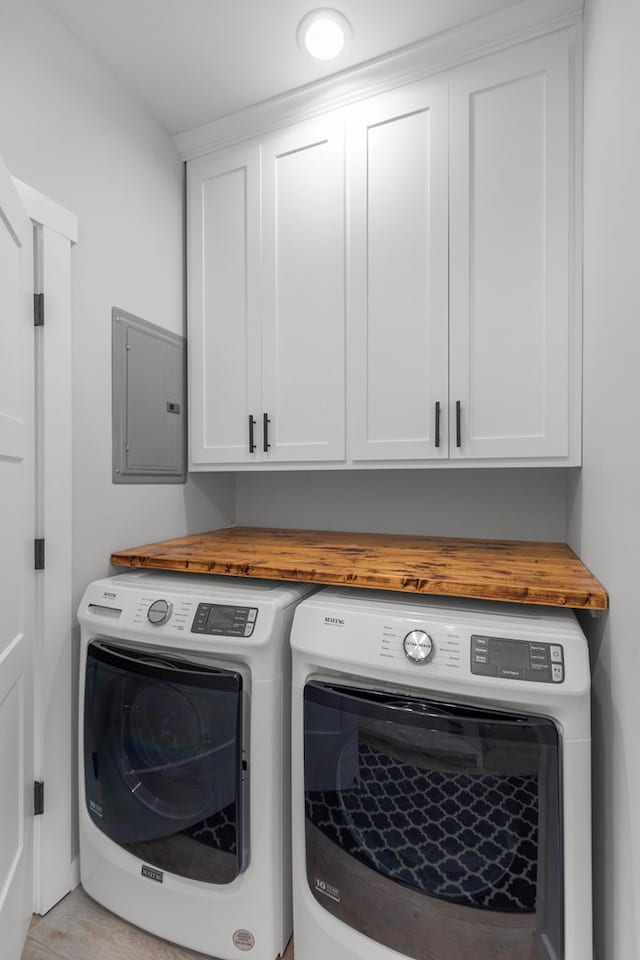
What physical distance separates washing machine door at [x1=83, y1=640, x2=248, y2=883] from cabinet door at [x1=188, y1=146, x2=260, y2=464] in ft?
3.02

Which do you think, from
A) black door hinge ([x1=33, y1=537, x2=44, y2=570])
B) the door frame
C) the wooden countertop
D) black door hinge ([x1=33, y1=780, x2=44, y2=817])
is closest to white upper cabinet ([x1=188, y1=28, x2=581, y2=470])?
the wooden countertop

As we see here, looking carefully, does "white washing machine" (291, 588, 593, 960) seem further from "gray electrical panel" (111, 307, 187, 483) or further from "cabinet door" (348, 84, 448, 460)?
"gray electrical panel" (111, 307, 187, 483)

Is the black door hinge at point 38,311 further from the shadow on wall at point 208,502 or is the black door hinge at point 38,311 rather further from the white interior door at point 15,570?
the shadow on wall at point 208,502

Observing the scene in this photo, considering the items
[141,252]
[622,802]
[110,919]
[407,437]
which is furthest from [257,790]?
[141,252]

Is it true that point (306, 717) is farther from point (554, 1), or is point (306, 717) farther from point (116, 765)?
point (554, 1)

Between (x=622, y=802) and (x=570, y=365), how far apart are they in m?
1.15

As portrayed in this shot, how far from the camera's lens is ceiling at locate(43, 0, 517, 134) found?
1.46 m

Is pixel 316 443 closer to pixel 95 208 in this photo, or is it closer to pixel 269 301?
pixel 269 301

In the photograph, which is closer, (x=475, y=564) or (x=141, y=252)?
(x=475, y=564)

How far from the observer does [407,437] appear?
170cm

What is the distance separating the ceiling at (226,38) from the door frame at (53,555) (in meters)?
0.63

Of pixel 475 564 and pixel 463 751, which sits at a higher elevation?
pixel 475 564

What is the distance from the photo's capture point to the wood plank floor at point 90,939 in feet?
4.20

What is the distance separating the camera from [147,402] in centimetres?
187
